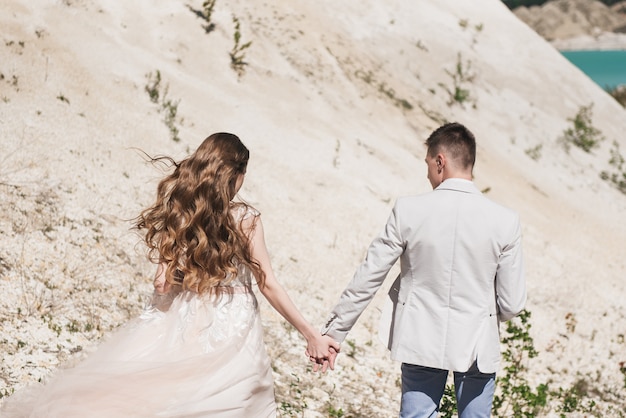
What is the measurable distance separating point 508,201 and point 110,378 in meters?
11.0

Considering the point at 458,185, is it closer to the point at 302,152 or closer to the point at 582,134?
the point at 302,152

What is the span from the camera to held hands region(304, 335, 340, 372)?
4.54 meters

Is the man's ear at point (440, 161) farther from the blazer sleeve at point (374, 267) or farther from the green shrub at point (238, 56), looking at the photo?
the green shrub at point (238, 56)

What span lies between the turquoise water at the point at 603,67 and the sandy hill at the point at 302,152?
4170 centimetres

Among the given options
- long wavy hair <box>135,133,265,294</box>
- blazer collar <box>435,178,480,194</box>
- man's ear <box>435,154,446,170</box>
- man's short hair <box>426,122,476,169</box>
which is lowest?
long wavy hair <box>135,133,265,294</box>

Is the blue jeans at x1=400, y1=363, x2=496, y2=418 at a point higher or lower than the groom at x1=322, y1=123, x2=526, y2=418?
lower

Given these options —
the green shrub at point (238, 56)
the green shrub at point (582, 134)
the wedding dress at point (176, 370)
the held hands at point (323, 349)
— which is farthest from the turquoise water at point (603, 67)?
the wedding dress at point (176, 370)

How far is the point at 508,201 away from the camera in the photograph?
544 inches

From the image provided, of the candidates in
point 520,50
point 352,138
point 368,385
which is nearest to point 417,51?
point 520,50

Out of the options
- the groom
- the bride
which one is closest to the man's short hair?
the groom

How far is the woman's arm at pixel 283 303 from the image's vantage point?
423 centimetres

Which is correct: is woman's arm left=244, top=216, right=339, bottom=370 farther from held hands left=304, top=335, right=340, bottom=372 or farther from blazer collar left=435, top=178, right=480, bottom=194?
blazer collar left=435, top=178, right=480, bottom=194

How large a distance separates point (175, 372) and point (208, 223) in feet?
2.74

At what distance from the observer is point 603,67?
7450 cm
